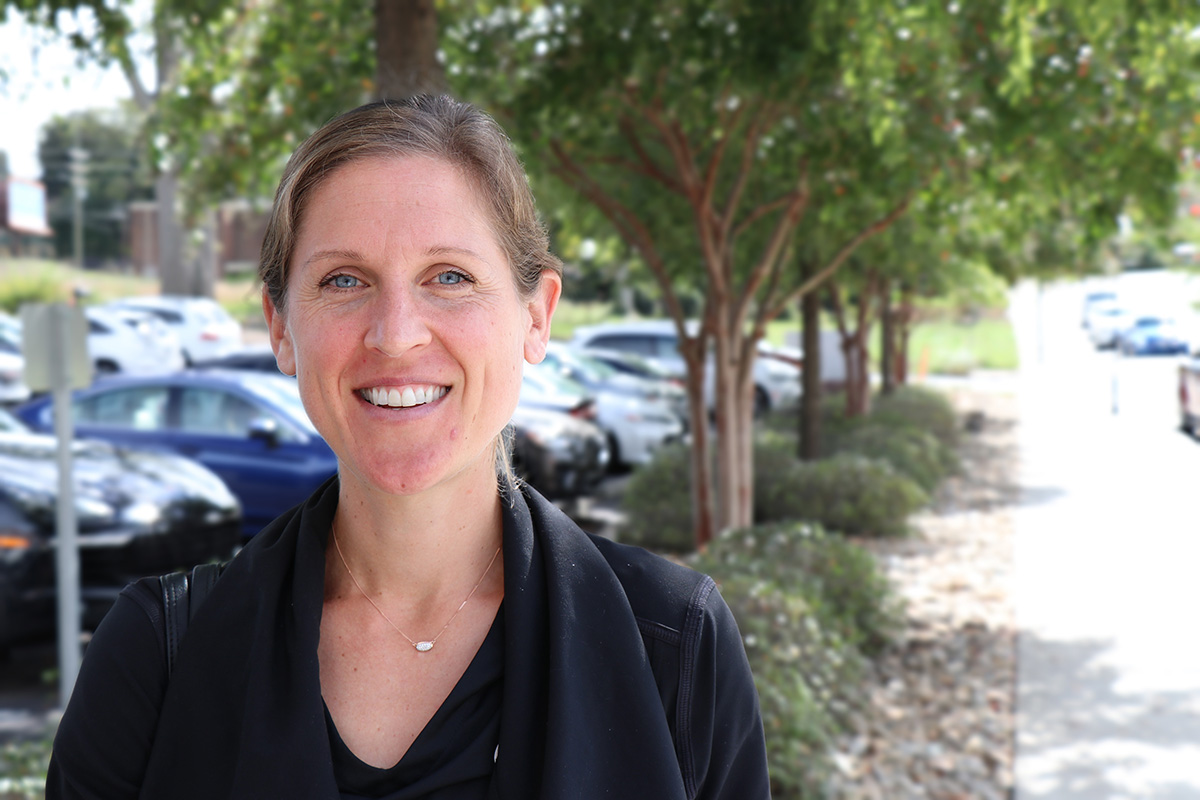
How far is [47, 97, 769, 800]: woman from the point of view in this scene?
149cm

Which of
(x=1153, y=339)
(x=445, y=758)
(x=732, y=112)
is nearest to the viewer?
(x=445, y=758)

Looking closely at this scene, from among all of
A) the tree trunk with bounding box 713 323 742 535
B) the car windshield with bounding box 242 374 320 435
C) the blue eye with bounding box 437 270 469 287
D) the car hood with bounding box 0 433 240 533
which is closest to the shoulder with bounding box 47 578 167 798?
the blue eye with bounding box 437 270 469 287

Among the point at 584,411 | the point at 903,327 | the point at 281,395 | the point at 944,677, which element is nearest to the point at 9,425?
the point at 281,395

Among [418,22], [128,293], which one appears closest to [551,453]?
[418,22]

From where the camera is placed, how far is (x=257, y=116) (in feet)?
27.3

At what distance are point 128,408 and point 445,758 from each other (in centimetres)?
984

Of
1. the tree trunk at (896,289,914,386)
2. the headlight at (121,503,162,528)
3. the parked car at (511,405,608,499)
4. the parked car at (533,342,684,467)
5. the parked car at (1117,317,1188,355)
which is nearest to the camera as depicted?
the headlight at (121,503,162,528)

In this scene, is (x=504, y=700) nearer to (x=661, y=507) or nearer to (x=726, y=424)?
(x=726, y=424)

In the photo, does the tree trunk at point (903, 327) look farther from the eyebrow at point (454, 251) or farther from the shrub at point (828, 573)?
the eyebrow at point (454, 251)

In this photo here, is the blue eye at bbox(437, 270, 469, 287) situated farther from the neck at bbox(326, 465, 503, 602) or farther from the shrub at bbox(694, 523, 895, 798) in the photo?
the shrub at bbox(694, 523, 895, 798)

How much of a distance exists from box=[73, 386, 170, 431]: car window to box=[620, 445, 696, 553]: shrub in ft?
14.0

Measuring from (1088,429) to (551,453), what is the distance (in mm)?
12558

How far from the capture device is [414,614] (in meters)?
1.67

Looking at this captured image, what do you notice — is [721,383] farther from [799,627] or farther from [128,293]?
[128,293]
